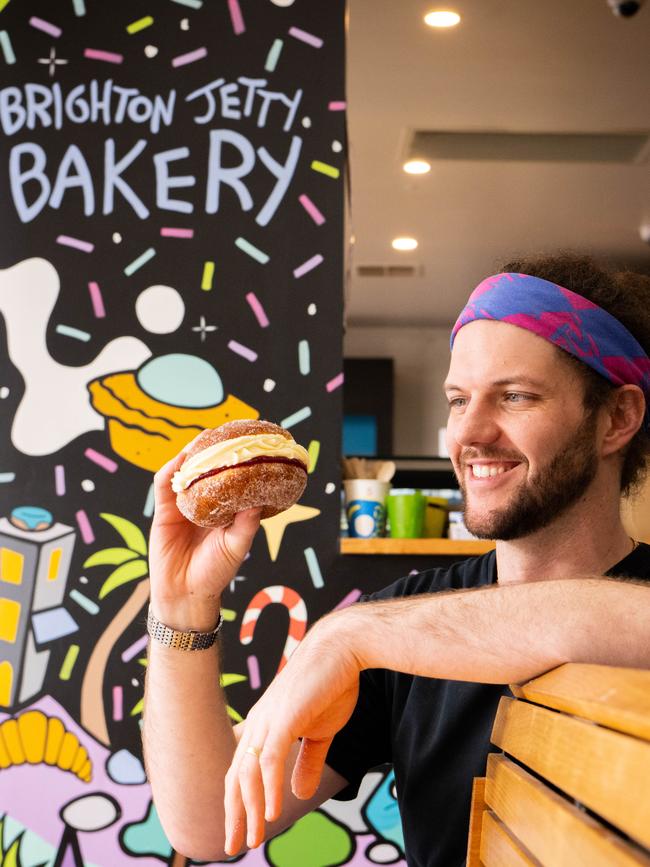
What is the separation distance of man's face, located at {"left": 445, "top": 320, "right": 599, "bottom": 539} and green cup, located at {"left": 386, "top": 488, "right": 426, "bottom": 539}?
2.73 feet

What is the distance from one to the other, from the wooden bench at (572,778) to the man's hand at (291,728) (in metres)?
0.15

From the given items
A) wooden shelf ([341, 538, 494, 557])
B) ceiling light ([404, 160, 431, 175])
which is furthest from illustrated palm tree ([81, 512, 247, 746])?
ceiling light ([404, 160, 431, 175])

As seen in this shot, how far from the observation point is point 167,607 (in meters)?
1.20

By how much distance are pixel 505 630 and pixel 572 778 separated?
11.1 inches

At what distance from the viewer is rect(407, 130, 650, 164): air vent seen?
4.41 meters

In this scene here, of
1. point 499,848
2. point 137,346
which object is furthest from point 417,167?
point 499,848

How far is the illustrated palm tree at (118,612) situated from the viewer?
2193 mm

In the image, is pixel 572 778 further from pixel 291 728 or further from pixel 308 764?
pixel 308 764

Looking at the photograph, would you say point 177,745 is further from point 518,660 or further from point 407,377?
point 407,377

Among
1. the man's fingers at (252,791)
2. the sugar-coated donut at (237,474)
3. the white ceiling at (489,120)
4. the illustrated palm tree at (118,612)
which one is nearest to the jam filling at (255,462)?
the sugar-coated donut at (237,474)

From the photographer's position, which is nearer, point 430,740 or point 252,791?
point 252,791

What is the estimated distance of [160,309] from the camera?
231 cm

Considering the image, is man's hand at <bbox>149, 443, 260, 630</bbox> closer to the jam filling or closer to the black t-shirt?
the jam filling

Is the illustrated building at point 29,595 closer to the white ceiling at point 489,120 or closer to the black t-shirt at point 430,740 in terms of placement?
the black t-shirt at point 430,740
